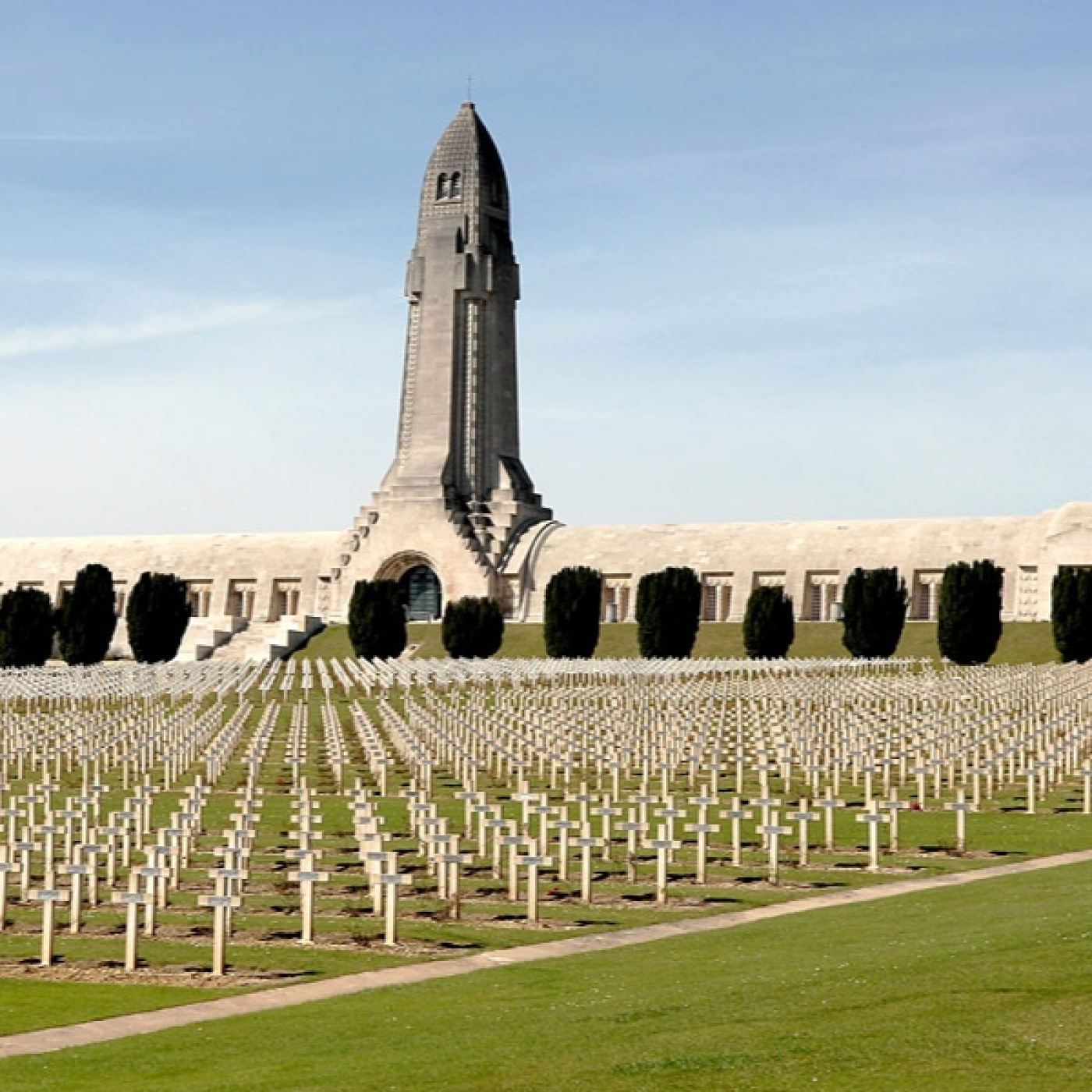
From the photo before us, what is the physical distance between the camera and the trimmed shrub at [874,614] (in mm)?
60188

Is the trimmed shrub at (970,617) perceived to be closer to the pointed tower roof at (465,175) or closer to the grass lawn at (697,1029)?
the pointed tower roof at (465,175)

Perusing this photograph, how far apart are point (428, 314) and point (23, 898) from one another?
6865 centimetres

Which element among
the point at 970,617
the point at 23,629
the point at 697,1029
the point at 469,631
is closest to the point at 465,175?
the point at 469,631

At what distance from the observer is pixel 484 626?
6569 cm

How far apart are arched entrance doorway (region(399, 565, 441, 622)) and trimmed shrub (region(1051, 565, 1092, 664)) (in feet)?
115

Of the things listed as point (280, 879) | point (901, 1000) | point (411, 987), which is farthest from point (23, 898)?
point (901, 1000)

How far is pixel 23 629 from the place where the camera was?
62.0 m

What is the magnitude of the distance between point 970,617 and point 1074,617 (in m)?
3.25

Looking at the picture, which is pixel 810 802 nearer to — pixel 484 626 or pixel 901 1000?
pixel 901 1000

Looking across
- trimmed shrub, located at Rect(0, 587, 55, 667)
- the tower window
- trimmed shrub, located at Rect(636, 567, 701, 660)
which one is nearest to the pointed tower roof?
the tower window

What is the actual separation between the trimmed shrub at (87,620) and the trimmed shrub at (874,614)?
26461mm

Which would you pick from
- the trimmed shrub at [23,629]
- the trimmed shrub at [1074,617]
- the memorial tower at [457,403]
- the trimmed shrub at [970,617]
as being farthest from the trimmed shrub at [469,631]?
the trimmed shrub at [1074,617]

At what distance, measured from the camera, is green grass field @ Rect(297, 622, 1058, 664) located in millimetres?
Answer: 61281

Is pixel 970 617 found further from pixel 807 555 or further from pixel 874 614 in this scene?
pixel 807 555
